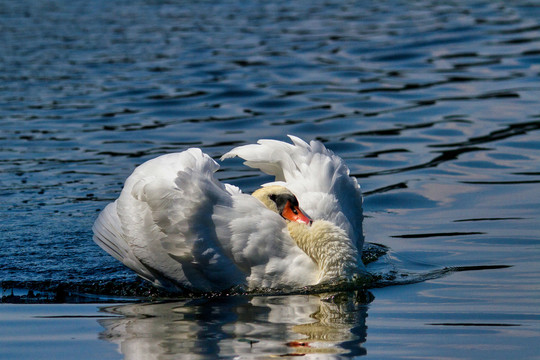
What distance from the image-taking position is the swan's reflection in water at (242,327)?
5535mm

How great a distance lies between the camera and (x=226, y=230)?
7.02 meters

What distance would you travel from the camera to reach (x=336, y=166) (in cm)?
788

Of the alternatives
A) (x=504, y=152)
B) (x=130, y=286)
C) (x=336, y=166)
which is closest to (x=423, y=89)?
(x=504, y=152)

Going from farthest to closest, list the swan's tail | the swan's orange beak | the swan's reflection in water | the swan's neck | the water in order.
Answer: the swan's tail → the swan's orange beak → the swan's neck → the water → the swan's reflection in water

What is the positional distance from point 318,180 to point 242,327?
2.00 metres

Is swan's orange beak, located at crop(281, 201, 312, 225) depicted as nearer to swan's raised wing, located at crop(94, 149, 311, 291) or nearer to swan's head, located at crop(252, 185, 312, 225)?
swan's head, located at crop(252, 185, 312, 225)

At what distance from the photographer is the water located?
6344 mm

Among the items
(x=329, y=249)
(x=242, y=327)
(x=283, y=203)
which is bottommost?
(x=242, y=327)

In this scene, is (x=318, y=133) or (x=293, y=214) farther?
(x=318, y=133)

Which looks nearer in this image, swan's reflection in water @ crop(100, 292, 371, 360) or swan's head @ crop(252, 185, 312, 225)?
swan's reflection in water @ crop(100, 292, 371, 360)

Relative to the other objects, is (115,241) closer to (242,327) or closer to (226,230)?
(226,230)

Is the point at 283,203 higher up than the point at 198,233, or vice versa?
the point at 283,203

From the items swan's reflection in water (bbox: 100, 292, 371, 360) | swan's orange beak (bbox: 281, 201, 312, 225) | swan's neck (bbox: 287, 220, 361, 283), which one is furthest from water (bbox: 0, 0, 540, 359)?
swan's orange beak (bbox: 281, 201, 312, 225)

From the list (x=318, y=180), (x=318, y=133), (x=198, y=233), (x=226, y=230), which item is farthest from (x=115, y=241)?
(x=318, y=133)
